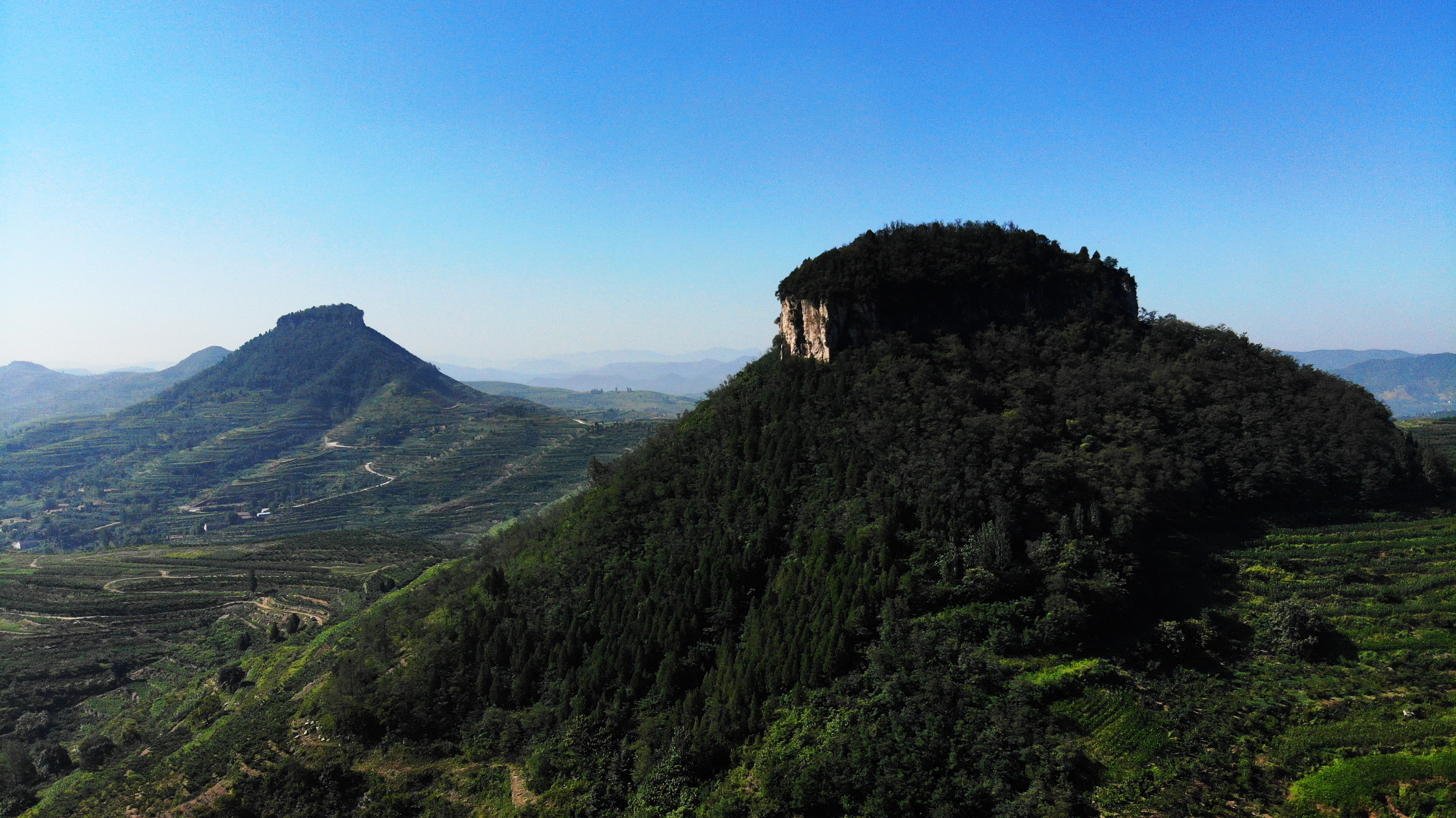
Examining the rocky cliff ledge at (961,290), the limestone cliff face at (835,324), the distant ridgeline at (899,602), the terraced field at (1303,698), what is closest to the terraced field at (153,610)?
the distant ridgeline at (899,602)

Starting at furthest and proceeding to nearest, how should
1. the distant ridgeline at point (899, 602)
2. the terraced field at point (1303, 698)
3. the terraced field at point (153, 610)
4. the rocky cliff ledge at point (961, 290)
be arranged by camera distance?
the terraced field at point (153, 610)
the rocky cliff ledge at point (961, 290)
the distant ridgeline at point (899, 602)
the terraced field at point (1303, 698)

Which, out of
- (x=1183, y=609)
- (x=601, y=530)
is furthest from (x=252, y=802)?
(x=1183, y=609)

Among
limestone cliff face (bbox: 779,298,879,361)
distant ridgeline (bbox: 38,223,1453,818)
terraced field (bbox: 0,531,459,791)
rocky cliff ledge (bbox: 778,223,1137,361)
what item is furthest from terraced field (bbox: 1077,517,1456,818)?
terraced field (bbox: 0,531,459,791)

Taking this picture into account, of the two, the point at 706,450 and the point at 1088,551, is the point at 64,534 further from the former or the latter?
the point at 1088,551

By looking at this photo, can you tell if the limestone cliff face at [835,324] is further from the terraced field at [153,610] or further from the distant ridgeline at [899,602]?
the terraced field at [153,610]

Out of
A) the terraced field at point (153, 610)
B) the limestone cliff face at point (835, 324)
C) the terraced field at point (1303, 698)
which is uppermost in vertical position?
the limestone cliff face at point (835, 324)

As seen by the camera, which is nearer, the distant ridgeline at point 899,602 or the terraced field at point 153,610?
the distant ridgeline at point 899,602

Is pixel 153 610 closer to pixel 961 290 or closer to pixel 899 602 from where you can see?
pixel 899 602
